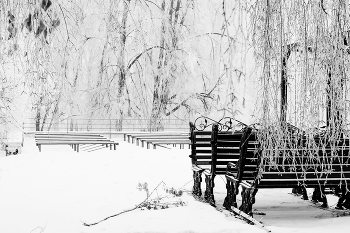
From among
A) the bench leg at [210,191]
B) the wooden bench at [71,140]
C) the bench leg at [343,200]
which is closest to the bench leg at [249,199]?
the bench leg at [210,191]

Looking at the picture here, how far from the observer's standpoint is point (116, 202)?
7.36 meters

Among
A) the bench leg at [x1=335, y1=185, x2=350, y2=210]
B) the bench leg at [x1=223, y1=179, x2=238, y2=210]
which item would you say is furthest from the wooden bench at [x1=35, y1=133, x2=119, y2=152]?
the bench leg at [x1=335, y1=185, x2=350, y2=210]

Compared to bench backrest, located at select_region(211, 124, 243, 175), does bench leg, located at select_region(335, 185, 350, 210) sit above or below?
below

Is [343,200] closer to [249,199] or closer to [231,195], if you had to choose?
[231,195]

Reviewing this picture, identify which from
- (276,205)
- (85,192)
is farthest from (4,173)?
(276,205)

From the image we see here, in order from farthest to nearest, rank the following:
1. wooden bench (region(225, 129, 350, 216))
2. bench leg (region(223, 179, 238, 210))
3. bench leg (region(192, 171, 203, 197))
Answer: bench leg (region(192, 171, 203, 197)), bench leg (region(223, 179, 238, 210)), wooden bench (region(225, 129, 350, 216))

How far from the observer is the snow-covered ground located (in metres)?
5.57

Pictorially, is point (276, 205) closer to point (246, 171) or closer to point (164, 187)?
point (246, 171)

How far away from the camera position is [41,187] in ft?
28.2

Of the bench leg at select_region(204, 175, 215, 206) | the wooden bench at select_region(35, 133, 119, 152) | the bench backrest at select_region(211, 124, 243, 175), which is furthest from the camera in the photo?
the wooden bench at select_region(35, 133, 119, 152)

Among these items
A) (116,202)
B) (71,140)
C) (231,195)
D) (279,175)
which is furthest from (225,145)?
(71,140)

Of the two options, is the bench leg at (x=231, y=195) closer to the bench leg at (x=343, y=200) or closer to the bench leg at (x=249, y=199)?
the bench leg at (x=249, y=199)

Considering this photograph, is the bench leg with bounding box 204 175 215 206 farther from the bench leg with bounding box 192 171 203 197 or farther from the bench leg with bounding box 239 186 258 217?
the bench leg with bounding box 239 186 258 217

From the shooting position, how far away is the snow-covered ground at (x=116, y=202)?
18.3 feet
